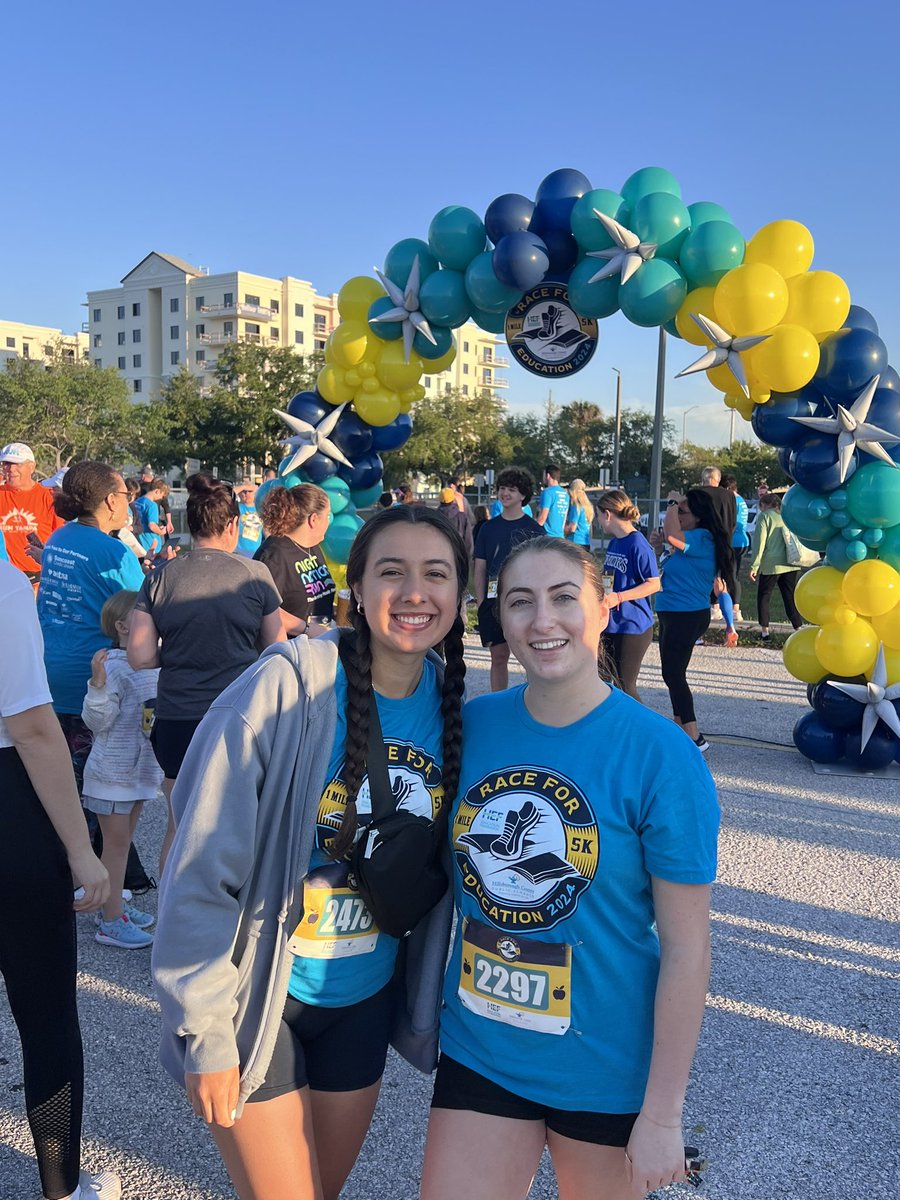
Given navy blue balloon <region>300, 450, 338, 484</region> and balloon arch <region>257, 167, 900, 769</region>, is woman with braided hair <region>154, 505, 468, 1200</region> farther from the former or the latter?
navy blue balloon <region>300, 450, 338, 484</region>

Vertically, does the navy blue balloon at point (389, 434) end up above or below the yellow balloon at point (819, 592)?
above

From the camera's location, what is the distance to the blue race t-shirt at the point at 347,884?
5.81 feet

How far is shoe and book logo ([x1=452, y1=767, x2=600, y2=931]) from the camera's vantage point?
66.2 inches

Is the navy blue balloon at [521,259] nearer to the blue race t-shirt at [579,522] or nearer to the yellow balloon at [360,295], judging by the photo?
the yellow balloon at [360,295]

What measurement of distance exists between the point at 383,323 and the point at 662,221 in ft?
8.46

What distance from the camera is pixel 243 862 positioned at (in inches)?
64.6

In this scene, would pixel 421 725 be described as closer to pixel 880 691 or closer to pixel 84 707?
pixel 84 707

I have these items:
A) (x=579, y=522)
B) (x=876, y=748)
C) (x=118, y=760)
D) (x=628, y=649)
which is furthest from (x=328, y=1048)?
(x=579, y=522)

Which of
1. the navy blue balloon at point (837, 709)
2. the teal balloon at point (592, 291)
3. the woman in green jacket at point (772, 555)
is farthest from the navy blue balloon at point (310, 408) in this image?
the woman in green jacket at point (772, 555)

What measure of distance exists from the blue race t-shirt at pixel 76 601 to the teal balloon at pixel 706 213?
15.0 feet

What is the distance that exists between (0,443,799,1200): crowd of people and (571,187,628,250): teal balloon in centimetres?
503

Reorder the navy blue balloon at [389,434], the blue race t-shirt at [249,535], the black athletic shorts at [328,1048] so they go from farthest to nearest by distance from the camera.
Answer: the blue race t-shirt at [249,535]
the navy blue balloon at [389,434]
the black athletic shorts at [328,1048]

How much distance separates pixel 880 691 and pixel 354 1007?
5.36 m

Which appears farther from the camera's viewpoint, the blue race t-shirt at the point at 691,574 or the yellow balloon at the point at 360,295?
the yellow balloon at the point at 360,295
